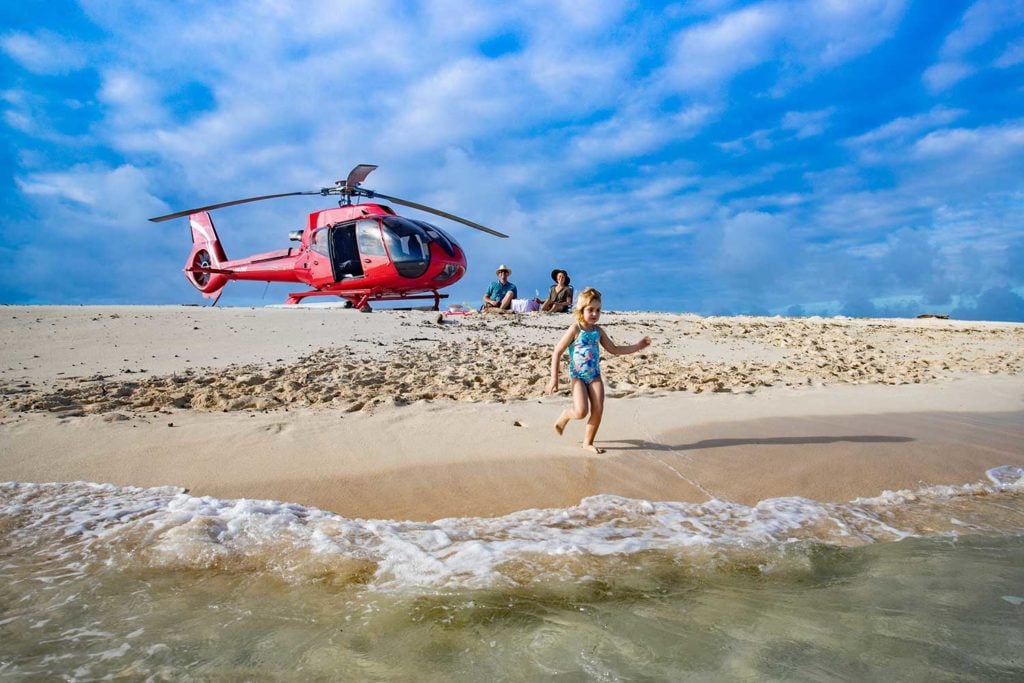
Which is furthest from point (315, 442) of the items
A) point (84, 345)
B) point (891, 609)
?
point (84, 345)

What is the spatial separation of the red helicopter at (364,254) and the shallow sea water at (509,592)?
1079 cm

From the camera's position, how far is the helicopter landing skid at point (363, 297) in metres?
14.7

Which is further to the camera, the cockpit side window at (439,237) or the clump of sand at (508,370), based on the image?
the cockpit side window at (439,237)

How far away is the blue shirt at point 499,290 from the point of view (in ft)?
50.0

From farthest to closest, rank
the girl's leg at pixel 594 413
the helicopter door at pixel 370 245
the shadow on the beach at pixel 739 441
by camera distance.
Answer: the helicopter door at pixel 370 245 → the shadow on the beach at pixel 739 441 → the girl's leg at pixel 594 413

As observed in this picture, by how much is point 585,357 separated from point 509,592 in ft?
8.76

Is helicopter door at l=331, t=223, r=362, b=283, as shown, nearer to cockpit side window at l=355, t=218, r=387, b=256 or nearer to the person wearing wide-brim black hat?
cockpit side window at l=355, t=218, r=387, b=256

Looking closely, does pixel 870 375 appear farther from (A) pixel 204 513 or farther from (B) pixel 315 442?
(A) pixel 204 513

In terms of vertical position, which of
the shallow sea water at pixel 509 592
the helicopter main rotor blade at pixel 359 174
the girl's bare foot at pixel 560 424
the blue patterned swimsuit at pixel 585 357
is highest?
the helicopter main rotor blade at pixel 359 174

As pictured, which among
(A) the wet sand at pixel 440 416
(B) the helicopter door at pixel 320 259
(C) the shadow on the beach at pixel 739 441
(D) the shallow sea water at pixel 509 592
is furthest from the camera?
(B) the helicopter door at pixel 320 259

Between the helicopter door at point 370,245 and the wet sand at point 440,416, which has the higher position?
the helicopter door at point 370,245

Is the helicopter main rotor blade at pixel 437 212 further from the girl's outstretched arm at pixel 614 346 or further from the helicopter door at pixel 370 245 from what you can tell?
the girl's outstretched arm at pixel 614 346

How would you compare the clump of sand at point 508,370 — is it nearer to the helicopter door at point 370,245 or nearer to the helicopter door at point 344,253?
the helicopter door at point 370,245

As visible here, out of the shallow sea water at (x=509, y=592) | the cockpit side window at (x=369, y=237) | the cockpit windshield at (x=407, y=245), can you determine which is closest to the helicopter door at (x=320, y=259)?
the cockpit side window at (x=369, y=237)
